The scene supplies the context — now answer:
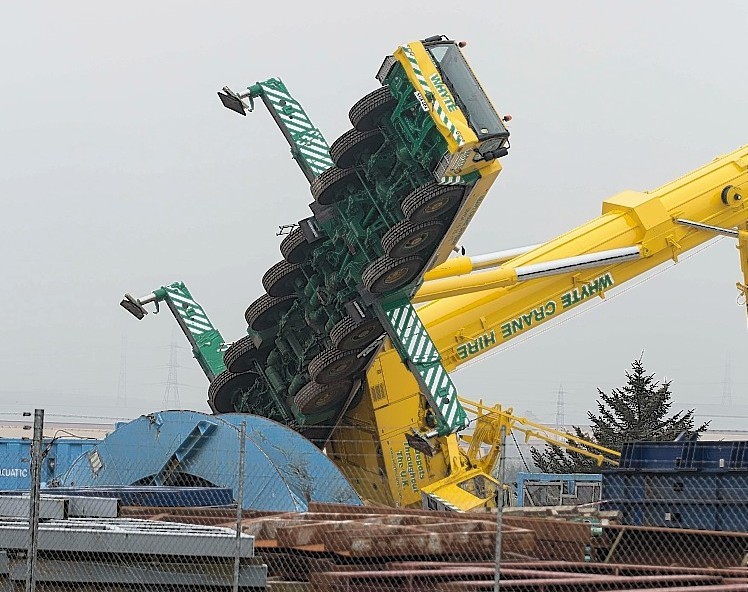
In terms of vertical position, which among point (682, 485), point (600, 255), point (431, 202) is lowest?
point (682, 485)

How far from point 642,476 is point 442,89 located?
6283 millimetres

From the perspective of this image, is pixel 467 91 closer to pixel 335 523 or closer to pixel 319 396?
pixel 319 396

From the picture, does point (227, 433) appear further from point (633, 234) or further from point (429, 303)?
point (633, 234)

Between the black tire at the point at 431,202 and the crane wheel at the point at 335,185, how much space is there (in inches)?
66.0

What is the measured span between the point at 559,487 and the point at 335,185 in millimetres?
11065

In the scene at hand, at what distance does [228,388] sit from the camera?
24375mm

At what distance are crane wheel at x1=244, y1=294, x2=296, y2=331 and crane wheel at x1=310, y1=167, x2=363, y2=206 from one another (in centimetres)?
232

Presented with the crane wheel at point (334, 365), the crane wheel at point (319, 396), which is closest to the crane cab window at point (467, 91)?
the crane wheel at point (334, 365)

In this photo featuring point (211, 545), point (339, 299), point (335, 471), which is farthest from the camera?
point (339, 299)

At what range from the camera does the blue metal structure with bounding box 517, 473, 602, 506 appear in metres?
27.2

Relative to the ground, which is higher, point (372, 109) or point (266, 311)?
point (372, 109)

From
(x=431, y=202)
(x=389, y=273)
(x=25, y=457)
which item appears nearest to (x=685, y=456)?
(x=431, y=202)

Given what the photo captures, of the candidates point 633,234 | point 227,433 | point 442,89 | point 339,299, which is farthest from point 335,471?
point 633,234

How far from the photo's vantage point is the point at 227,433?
17.9 m
